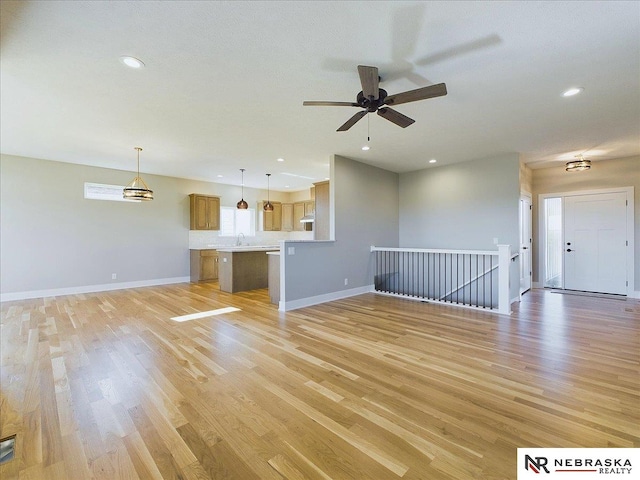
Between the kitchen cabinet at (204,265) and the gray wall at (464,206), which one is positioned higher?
the gray wall at (464,206)

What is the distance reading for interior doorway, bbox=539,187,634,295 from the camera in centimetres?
565

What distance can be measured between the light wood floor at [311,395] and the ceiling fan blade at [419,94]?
2.39 metres

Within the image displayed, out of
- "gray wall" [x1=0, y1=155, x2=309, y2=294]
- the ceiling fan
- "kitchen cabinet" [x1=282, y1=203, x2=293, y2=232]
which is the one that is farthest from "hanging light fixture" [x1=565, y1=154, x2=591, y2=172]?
"gray wall" [x1=0, y1=155, x2=309, y2=294]

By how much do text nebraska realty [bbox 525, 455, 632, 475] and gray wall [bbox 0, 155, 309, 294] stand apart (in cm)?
797

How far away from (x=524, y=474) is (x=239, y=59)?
347cm

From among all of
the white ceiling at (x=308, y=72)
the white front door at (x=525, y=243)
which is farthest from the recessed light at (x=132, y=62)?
the white front door at (x=525, y=243)

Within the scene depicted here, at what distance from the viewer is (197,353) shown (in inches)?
117

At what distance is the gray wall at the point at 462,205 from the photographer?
5465 millimetres

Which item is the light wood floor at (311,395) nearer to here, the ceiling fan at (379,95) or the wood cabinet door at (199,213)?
the ceiling fan at (379,95)

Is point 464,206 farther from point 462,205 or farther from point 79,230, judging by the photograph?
point 79,230

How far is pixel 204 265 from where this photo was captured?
7.81 metres

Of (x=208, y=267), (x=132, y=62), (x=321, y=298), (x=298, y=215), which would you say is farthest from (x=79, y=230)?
(x=298, y=215)

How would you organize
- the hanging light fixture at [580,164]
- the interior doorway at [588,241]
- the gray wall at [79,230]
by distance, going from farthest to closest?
the interior doorway at [588,241] → the gray wall at [79,230] → the hanging light fixture at [580,164]

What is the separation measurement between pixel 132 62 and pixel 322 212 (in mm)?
4284
